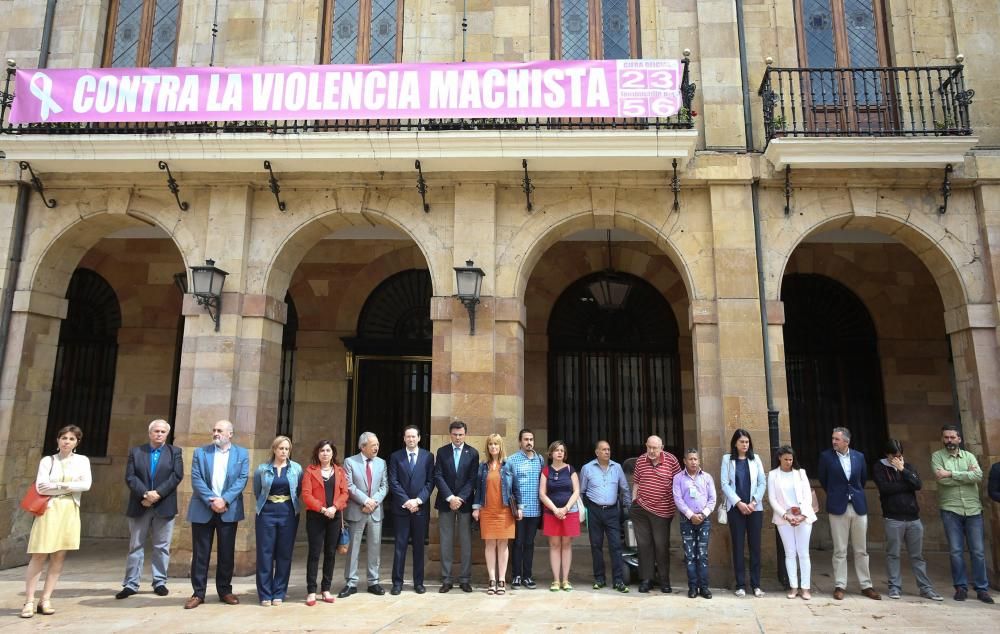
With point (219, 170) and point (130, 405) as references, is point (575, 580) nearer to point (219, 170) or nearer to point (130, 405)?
point (219, 170)

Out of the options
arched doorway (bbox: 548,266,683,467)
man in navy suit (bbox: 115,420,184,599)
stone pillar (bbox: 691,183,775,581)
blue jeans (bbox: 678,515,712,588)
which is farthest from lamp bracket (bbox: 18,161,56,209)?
blue jeans (bbox: 678,515,712,588)

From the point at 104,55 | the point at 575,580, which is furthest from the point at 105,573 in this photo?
the point at 104,55

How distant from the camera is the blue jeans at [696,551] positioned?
6762 millimetres

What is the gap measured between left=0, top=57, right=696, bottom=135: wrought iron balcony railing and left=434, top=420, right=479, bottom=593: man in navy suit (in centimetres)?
378

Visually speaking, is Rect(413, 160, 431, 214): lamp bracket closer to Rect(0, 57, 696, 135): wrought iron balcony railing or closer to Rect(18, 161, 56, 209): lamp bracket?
Rect(0, 57, 696, 135): wrought iron balcony railing

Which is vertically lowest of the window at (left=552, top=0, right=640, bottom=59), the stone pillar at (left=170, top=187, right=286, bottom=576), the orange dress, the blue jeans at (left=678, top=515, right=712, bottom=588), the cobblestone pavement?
the cobblestone pavement

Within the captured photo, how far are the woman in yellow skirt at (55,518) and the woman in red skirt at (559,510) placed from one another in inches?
173

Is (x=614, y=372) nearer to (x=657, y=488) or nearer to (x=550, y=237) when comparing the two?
(x=550, y=237)

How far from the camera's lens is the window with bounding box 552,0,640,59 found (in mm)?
9172

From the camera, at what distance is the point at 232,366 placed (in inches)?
325

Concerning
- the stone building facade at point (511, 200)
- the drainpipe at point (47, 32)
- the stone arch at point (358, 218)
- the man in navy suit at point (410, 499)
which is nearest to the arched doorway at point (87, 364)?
Result: the stone building facade at point (511, 200)

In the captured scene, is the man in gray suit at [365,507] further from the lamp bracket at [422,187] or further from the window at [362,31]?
the window at [362,31]

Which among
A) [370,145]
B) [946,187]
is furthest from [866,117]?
[370,145]

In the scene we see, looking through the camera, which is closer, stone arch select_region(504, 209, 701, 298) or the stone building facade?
the stone building facade
